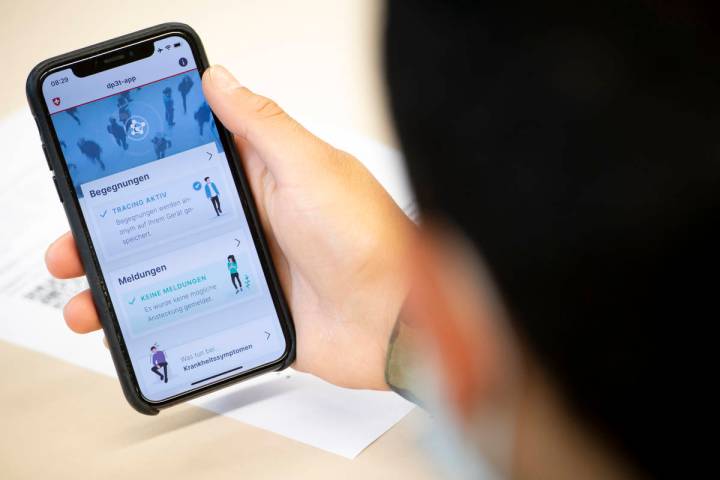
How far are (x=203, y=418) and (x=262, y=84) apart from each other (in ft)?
1.23

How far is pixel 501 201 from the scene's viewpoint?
156 mm

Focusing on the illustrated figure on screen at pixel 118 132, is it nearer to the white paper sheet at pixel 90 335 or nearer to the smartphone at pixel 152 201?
the smartphone at pixel 152 201

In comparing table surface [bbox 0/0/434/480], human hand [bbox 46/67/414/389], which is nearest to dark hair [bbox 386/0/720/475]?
table surface [bbox 0/0/434/480]

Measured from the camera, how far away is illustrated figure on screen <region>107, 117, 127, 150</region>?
1.93 ft

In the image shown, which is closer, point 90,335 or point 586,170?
point 586,170

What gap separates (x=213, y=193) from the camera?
600mm

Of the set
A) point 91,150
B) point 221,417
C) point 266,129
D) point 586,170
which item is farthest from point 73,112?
point 586,170

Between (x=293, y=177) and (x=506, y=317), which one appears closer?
(x=506, y=317)

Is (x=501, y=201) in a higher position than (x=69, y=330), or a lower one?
higher

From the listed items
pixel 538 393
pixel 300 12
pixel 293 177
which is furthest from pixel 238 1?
pixel 538 393

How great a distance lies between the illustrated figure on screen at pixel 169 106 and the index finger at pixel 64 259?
0.12 meters

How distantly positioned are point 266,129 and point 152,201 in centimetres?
10

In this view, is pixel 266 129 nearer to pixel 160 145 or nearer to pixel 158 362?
pixel 160 145

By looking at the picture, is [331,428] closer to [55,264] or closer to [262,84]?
[55,264]
